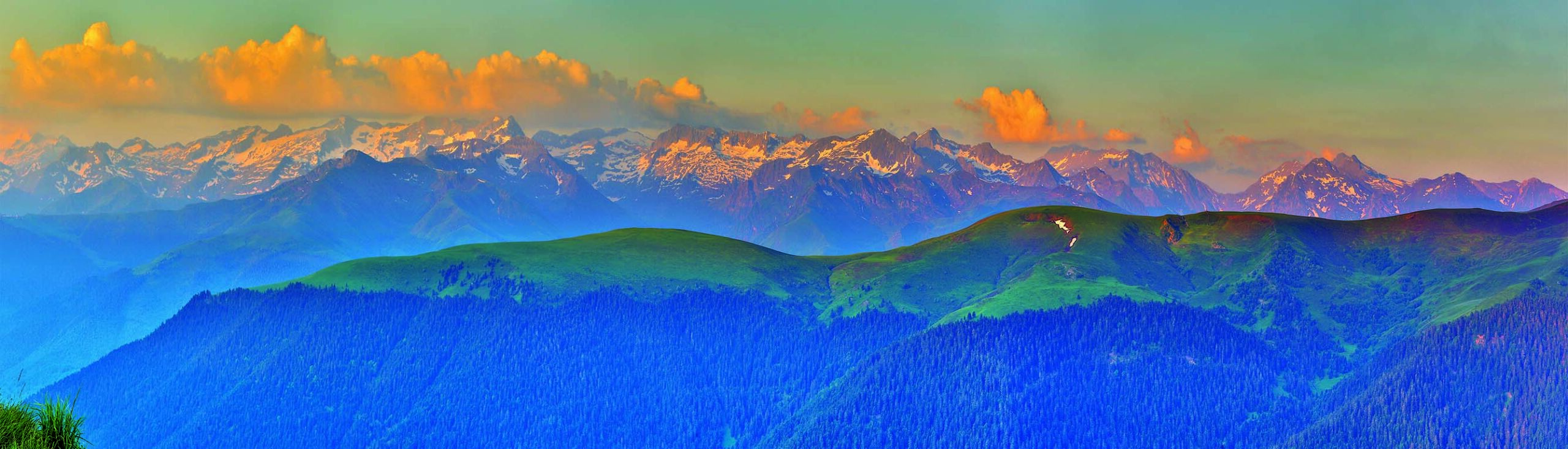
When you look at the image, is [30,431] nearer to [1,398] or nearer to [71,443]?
[71,443]

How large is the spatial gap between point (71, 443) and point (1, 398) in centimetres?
578

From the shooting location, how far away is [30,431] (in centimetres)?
5709

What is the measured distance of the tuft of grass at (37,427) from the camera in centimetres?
5638

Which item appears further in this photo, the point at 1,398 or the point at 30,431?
the point at 1,398

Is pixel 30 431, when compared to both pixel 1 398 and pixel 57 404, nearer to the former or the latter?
pixel 57 404

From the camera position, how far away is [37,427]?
57.8 metres

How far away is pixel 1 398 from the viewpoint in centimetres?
6141

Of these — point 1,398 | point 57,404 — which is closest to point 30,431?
point 57,404

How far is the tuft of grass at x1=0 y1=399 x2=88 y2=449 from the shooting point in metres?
56.4

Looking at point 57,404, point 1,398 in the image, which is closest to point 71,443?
point 57,404

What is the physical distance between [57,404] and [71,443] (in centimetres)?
188

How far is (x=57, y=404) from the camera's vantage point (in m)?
58.7

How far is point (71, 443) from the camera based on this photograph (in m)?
58.8

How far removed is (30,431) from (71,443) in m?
2.06
